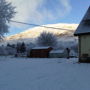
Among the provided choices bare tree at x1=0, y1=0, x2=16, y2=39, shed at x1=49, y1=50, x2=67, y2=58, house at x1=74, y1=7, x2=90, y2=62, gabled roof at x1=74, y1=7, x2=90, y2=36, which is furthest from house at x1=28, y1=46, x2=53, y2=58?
house at x1=74, y1=7, x2=90, y2=62

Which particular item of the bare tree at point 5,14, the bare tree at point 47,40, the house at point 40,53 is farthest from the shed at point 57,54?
the bare tree at point 47,40

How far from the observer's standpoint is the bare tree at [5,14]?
3613 cm

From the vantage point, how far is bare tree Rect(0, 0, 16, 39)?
36131mm

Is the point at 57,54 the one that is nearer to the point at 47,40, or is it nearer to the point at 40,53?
the point at 40,53

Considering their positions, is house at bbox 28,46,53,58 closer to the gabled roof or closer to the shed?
the shed

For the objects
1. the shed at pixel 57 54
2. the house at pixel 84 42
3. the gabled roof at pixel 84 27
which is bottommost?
the shed at pixel 57 54

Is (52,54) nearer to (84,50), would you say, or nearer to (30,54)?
(30,54)

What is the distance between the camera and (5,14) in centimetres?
3647

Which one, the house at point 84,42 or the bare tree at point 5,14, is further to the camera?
the bare tree at point 5,14

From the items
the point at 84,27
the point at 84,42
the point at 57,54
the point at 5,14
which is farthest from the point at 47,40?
the point at 84,42

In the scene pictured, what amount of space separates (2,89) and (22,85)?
1094 millimetres

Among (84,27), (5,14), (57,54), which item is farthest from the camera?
(57,54)

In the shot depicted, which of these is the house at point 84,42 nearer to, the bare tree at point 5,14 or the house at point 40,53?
the bare tree at point 5,14

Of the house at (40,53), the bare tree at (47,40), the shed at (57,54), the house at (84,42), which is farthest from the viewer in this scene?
the bare tree at (47,40)
